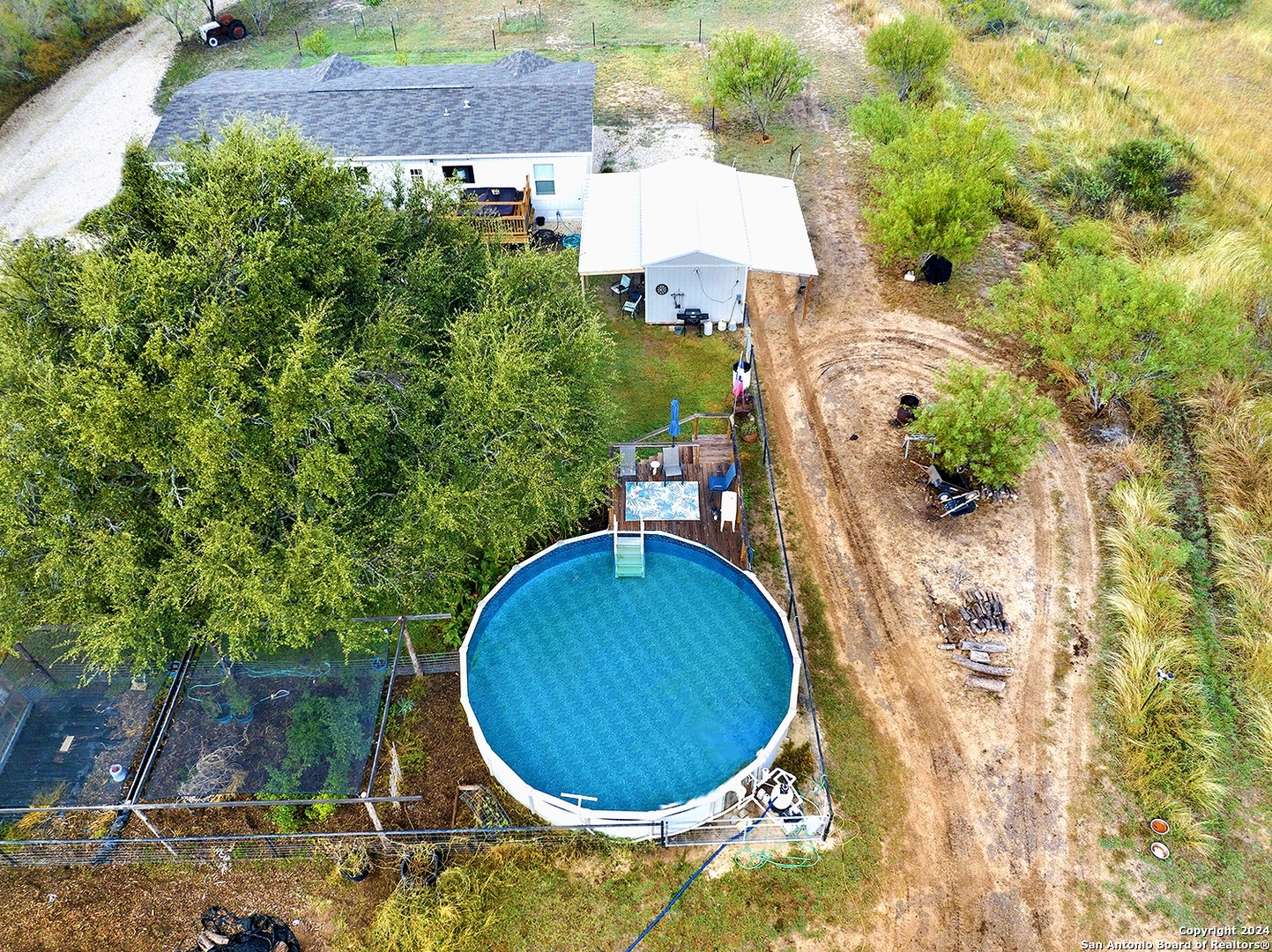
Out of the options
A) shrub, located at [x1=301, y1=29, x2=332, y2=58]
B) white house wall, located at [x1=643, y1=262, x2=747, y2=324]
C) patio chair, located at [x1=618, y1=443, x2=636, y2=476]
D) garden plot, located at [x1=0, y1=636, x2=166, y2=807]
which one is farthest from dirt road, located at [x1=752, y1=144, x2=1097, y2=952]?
shrub, located at [x1=301, y1=29, x2=332, y2=58]

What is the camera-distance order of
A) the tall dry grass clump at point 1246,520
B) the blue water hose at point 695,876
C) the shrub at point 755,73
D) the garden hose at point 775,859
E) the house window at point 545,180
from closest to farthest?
the blue water hose at point 695,876, the garden hose at point 775,859, the tall dry grass clump at point 1246,520, the house window at point 545,180, the shrub at point 755,73

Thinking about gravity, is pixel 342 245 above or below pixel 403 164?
above

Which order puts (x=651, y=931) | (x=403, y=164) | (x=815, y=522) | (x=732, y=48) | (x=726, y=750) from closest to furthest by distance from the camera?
1. (x=651, y=931)
2. (x=726, y=750)
3. (x=815, y=522)
4. (x=403, y=164)
5. (x=732, y=48)

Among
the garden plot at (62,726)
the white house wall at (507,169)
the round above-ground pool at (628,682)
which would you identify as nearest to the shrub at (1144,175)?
the white house wall at (507,169)

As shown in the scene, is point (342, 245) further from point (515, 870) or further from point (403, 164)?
point (403, 164)

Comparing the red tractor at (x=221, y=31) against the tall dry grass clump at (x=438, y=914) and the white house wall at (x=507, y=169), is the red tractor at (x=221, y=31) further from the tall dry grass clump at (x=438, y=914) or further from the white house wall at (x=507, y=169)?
the tall dry grass clump at (x=438, y=914)

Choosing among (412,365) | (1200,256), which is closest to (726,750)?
(412,365)

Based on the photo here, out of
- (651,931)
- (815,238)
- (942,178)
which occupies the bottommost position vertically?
(651,931)
